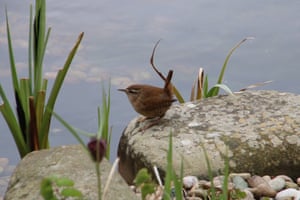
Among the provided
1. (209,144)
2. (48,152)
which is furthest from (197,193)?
(48,152)

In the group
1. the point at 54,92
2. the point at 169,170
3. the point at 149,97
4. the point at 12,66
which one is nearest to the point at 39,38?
the point at 12,66

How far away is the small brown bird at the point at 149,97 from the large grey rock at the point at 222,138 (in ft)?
0.69

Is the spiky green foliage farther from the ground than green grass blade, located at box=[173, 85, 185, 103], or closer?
farther from the ground

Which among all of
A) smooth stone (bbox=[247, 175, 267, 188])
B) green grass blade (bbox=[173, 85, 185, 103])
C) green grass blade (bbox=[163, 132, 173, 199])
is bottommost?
smooth stone (bbox=[247, 175, 267, 188])

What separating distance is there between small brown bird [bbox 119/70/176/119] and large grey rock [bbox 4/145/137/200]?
3.51ft

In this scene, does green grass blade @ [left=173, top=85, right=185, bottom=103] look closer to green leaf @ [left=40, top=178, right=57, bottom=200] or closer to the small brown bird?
the small brown bird

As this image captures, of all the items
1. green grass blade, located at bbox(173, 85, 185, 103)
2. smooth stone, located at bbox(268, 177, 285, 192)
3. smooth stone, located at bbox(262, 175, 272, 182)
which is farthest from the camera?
green grass blade, located at bbox(173, 85, 185, 103)

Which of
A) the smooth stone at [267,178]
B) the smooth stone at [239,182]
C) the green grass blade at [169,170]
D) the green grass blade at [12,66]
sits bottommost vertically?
the smooth stone at [267,178]

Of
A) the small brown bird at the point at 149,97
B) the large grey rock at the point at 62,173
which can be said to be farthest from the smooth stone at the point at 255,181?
the large grey rock at the point at 62,173

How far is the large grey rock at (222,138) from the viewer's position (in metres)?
3.69

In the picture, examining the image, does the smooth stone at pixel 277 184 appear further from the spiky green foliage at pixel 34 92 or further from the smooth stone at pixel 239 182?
the spiky green foliage at pixel 34 92

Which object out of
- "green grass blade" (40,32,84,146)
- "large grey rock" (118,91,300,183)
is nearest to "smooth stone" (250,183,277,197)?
"large grey rock" (118,91,300,183)

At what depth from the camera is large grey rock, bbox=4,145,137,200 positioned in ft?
7.27

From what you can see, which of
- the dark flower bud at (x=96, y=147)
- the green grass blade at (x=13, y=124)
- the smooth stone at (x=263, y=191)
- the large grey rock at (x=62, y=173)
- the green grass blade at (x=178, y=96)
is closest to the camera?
the dark flower bud at (x=96, y=147)
